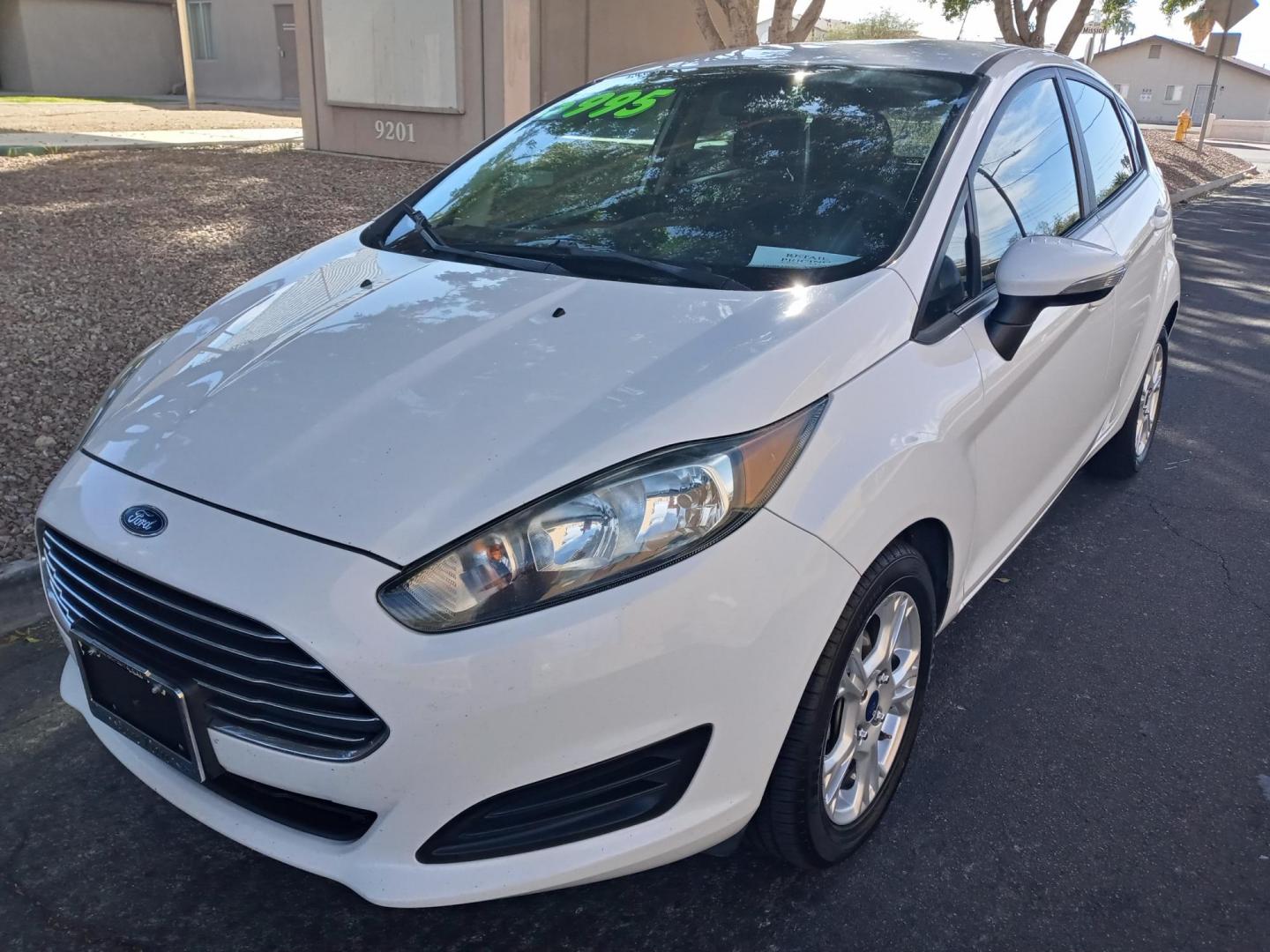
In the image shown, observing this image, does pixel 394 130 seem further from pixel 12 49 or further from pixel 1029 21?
pixel 12 49

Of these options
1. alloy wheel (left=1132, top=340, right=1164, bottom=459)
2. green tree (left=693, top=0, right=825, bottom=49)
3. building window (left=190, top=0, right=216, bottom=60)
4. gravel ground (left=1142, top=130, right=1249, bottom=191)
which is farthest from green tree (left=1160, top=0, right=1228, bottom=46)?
building window (left=190, top=0, right=216, bottom=60)

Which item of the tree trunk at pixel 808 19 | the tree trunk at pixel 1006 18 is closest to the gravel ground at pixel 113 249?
the tree trunk at pixel 808 19

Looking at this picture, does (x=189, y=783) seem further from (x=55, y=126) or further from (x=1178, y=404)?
(x=55, y=126)

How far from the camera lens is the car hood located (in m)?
1.85

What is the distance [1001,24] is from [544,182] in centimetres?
1432

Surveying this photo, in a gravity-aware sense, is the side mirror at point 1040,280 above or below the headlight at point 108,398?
above

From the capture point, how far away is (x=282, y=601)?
5.64 ft

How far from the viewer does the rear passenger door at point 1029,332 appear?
2.56m

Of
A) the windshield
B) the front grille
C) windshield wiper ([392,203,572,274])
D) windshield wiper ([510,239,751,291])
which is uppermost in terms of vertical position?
the windshield

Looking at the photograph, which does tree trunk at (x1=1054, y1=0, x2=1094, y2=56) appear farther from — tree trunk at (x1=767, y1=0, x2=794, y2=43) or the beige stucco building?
the beige stucco building

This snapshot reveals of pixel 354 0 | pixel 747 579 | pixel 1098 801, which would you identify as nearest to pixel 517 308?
pixel 747 579

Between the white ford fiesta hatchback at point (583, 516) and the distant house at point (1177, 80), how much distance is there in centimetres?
6064

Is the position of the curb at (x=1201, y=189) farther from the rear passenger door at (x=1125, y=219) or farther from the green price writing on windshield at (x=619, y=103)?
the green price writing on windshield at (x=619, y=103)

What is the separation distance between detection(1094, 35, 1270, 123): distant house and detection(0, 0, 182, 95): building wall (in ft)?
156
